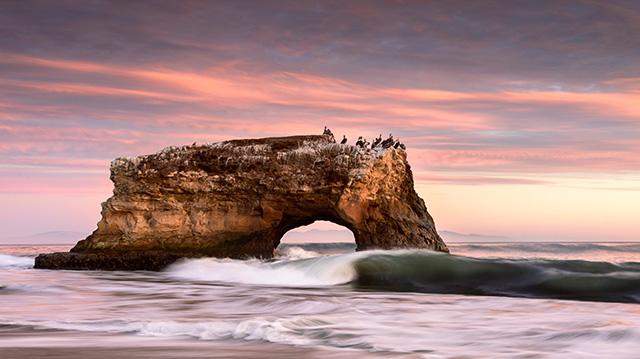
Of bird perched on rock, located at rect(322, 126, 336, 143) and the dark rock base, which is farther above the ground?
bird perched on rock, located at rect(322, 126, 336, 143)

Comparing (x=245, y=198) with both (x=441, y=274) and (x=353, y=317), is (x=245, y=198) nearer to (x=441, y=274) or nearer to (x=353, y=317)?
(x=441, y=274)

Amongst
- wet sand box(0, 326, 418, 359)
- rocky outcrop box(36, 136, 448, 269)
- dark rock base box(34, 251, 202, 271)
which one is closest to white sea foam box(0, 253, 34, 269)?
rocky outcrop box(36, 136, 448, 269)

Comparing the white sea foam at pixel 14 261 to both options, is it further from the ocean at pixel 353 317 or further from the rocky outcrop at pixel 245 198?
the ocean at pixel 353 317

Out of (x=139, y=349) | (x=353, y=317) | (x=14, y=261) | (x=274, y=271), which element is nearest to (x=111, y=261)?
(x=274, y=271)

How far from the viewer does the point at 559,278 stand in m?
10.4

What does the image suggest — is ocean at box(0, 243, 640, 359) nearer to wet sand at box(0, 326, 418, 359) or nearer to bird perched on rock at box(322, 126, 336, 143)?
wet sand at box(0, 326, 418, 359)

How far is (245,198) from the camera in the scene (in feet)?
57.1

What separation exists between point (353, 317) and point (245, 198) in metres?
11.6

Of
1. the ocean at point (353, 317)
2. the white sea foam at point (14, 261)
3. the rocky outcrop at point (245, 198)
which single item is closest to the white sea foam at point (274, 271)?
the ocean at point (353, 317)

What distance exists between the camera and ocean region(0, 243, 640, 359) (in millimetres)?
4484

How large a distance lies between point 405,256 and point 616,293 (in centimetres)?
528

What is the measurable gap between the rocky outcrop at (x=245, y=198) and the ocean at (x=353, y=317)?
4646mm

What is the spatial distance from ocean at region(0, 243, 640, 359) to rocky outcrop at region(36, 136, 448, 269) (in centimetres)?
465

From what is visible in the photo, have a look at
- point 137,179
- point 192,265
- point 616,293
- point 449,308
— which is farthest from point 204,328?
point 137,179
